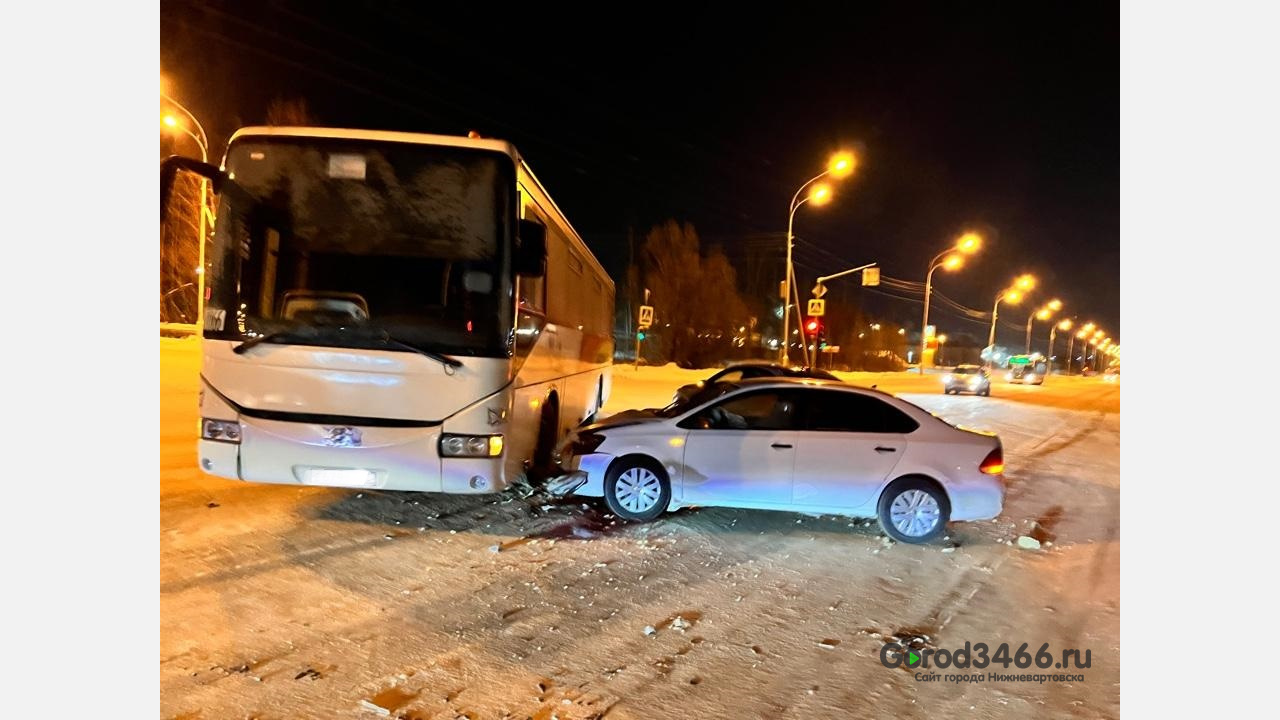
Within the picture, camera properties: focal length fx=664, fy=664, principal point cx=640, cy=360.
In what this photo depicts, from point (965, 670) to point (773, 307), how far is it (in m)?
53.6

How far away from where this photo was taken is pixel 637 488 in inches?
264

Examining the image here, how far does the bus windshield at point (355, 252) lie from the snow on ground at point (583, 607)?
1.81 m

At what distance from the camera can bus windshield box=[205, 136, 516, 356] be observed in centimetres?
555

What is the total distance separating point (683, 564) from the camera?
5559mm

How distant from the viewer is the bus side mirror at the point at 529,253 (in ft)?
19.0

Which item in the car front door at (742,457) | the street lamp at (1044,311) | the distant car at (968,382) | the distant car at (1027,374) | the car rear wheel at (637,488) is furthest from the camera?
the street lamp at (1044,311)

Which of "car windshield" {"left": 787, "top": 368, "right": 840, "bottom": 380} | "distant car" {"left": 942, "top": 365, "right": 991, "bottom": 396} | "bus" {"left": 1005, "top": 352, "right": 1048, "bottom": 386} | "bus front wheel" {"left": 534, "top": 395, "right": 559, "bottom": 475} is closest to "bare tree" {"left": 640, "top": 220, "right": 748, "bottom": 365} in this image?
"distant car" {"left": 942, "top": 365, "right": 991, "bottom": 396}

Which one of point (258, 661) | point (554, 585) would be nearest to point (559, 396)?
point (554, 585)

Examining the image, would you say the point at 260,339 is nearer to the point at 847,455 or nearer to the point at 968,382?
the point at 847,455

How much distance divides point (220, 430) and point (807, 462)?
5.23m

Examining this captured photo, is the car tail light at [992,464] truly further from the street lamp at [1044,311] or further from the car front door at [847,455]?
the street lamp at [1044,311]

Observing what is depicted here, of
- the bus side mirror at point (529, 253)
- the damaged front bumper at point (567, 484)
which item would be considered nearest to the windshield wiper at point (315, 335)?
the bus side mirror at point (529, 253)

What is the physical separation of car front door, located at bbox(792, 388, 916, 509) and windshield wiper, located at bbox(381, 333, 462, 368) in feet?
10.8

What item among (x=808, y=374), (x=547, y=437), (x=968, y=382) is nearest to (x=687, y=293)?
(x=968, y=382)
